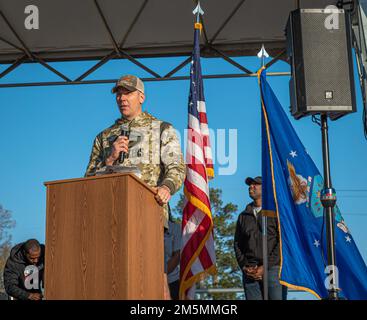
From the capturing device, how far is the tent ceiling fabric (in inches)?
296

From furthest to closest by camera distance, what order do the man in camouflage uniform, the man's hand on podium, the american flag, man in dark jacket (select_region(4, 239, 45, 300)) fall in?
man in dark jacket (select_region(4, 239, 45, 300))
the american flag
the man in camouflage uniform
the man's hand on podium

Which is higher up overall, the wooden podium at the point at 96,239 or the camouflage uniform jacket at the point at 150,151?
the camouflage uniform jacket at the point at 150,151

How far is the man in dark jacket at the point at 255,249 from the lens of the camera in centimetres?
569

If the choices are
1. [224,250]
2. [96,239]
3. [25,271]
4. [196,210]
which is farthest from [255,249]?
[224,250]

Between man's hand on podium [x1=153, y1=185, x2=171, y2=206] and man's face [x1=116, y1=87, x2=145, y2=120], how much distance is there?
67 centimetres

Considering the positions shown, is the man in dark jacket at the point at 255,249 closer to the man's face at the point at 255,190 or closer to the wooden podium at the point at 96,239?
the man's face at the point at 255,190

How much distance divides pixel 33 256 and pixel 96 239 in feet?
10.5

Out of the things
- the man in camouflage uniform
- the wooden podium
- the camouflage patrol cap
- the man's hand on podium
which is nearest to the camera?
the wooden podium

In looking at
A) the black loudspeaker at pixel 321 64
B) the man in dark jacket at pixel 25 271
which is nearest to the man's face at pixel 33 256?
the man in dark jacket at pixel 25 271

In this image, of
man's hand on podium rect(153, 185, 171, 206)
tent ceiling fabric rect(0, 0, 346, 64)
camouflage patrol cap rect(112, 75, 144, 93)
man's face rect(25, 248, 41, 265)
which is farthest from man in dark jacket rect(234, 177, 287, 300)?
tent ceiling fabric rect(0, 0, 346, 64)

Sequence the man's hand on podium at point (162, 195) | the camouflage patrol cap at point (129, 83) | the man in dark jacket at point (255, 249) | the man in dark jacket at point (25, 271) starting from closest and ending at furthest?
1. the man's hand on podium at point (162, 195)
2. the camouflage patrol cap at point (129, 83)
3. the man in dark jacket at point (255, 249)
4. the man in dark jacket at point (25, 271)

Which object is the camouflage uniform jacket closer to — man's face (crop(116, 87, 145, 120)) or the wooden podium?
man's face (crop(116, 87, 145, 120))

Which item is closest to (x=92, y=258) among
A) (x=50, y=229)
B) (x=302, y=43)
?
(x=50, y=229)

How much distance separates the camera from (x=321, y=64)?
4.20 metres
